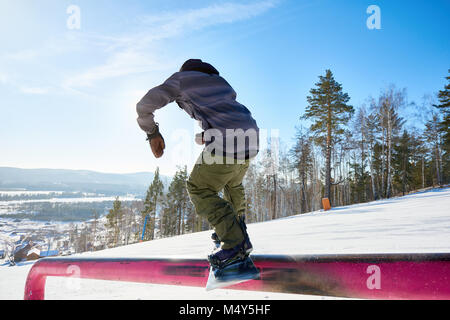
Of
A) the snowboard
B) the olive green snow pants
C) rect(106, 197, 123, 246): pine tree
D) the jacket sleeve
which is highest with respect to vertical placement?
the jacket sleeve

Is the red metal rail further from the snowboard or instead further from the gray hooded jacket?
the gray hooded jacket

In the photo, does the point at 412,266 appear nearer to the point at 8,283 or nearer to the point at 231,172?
the point at 231,172

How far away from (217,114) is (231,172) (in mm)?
397

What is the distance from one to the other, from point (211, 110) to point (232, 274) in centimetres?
100

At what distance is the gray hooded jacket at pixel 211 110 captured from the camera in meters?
1.46

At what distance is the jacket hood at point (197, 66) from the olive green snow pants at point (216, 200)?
68 centimetres

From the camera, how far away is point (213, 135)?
4.91 ft

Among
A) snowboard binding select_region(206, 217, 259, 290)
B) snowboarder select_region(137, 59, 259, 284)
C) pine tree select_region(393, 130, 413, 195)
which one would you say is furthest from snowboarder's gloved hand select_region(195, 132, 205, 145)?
pine tree select_region(393, 130, 413, 195)

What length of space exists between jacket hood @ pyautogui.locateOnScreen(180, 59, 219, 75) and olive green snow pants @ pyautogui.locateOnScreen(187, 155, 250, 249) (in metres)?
0.68

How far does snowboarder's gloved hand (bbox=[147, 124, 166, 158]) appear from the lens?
161 cm
